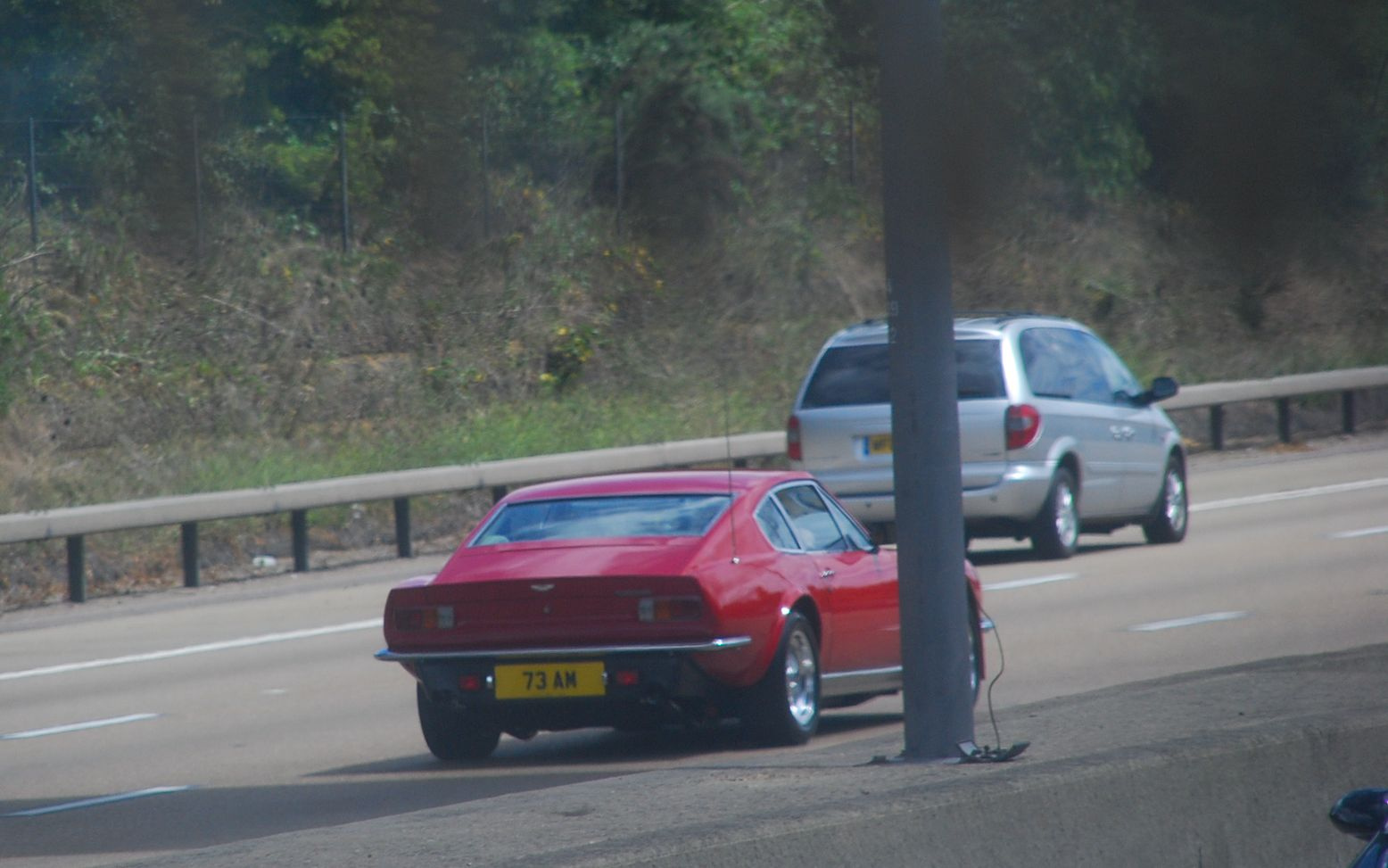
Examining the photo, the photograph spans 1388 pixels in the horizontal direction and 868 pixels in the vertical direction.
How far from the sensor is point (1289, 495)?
23.5 meters

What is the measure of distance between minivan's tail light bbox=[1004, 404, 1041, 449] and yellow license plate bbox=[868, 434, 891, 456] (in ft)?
3.38

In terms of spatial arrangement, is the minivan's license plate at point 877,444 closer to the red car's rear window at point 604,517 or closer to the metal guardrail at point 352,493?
the metal guardrail at point 352,493

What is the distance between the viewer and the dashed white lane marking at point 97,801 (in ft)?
29.6

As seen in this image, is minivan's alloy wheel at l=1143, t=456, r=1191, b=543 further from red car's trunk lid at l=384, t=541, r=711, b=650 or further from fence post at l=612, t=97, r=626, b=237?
fence post at l=612, t=97, r=626, b=237

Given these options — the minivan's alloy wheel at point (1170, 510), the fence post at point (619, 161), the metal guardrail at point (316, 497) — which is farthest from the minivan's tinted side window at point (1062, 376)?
the fence post at point (619, 161)

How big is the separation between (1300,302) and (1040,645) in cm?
1046

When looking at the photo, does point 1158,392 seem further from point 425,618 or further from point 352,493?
point 425,618

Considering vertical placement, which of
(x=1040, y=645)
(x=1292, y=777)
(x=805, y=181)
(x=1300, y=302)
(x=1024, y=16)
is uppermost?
(x=1024, y=16)

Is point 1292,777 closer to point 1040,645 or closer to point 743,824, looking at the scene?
point 743,824

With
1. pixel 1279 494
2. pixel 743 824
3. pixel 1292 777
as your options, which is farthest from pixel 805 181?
pixel 1279 494

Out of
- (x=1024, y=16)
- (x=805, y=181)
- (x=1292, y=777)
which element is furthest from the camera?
(x=1292, y=777)

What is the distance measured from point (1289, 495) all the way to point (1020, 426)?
690cm

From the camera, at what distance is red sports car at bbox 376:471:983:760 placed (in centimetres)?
954

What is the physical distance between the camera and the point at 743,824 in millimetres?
4320
